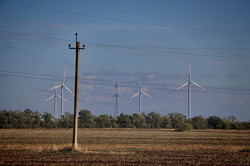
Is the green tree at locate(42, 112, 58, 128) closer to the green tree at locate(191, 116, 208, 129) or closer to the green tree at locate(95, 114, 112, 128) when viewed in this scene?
the green tree at locate(95, 114, 112, 128)

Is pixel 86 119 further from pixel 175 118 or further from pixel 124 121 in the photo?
pixel 175 118

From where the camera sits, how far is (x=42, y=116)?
12288cm

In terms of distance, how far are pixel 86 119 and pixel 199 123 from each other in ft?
114

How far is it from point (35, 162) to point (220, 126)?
103 meters

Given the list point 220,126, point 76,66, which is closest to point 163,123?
point 220,126

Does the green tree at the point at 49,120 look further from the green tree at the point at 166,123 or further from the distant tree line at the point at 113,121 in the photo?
the green tree at the point at 166,123

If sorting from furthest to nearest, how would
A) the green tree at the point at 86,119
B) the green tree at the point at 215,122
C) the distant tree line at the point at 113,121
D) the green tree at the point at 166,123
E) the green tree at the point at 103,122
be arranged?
the green tree at the point at 166,123 < the green tree at the point at 103,122 < the green tree at the point at 86,119 < the green tree at the point at 215,122 < the distant tree line at the point at 113,121

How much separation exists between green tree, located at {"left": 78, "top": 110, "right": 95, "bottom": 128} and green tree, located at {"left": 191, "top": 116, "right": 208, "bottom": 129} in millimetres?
30758

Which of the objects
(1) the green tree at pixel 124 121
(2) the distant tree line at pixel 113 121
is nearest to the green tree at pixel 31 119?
(2) the distant tree line at pixel 113 121

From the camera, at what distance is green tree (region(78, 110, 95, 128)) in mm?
129750

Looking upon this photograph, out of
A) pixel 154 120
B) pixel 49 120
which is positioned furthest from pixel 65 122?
pixel 154 120

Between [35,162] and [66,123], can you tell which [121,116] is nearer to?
[66,123]

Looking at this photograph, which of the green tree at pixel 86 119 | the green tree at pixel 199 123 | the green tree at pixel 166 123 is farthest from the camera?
the green tree at pixel 166 123

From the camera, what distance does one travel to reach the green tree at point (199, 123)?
125 meters
